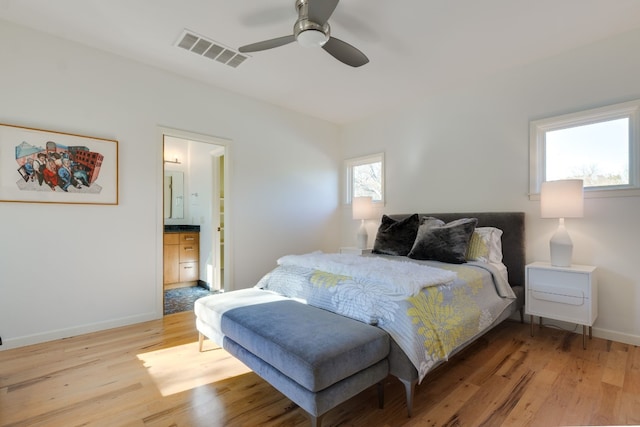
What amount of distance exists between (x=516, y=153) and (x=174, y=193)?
5.18 m

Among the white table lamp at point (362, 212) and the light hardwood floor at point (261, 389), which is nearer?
the light hardwood floor at point (261, 389)

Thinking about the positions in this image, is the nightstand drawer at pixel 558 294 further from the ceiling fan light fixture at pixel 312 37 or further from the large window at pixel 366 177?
the ceiling fan light fixture at pixel 312 37

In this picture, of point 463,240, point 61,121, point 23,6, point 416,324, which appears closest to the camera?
point 416,324

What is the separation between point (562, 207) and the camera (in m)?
2.62

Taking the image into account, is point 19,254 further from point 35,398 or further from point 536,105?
point 536,105

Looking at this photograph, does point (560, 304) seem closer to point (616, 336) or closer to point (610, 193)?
point (616, 336)

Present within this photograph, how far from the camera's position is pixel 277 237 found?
169 inches

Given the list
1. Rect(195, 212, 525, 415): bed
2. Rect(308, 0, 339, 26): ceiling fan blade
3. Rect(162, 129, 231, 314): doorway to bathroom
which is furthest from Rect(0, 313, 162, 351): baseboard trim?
Rect(308, 0, 339, 26): ceiling fan blade

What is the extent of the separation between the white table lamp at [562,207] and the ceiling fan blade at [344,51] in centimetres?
199

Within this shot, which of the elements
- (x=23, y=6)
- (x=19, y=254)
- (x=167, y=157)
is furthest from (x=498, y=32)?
(x=167, y=157)

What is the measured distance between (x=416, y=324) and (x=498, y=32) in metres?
2.54

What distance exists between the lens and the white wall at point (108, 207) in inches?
101

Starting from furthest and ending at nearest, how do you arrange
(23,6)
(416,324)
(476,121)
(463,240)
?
(476,121), (463,240), (23,6), (416,324)

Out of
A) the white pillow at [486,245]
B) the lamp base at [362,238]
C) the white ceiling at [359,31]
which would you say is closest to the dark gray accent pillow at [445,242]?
the white pillow at [486,245]
